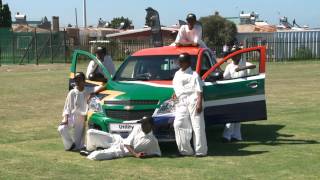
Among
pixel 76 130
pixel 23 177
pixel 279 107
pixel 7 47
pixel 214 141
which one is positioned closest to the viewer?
pixel 23 177

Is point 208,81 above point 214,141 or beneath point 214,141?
above

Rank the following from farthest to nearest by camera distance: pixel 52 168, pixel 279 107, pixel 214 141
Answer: pixel 279 107 → pixel 214 141 → pixel 52 168

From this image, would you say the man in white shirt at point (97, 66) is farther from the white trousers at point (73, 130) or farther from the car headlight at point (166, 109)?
the car headlight at point (166, 109)

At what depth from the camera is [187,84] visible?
962 centimetres

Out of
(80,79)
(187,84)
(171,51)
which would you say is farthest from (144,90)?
(171,51)

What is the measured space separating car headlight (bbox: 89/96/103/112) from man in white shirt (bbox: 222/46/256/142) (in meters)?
2.31

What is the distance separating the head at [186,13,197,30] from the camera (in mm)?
11515

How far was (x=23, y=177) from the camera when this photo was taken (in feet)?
26.7

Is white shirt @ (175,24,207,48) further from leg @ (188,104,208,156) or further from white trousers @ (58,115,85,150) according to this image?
white trousers @ (58,115,85,150)

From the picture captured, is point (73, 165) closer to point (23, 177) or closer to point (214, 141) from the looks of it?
point (23, 177)

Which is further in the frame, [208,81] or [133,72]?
[133,72]

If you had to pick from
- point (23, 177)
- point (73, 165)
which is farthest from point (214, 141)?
point (23, 177)

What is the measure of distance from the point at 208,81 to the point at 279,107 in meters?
6.13

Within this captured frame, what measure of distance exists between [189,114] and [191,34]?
258cm
